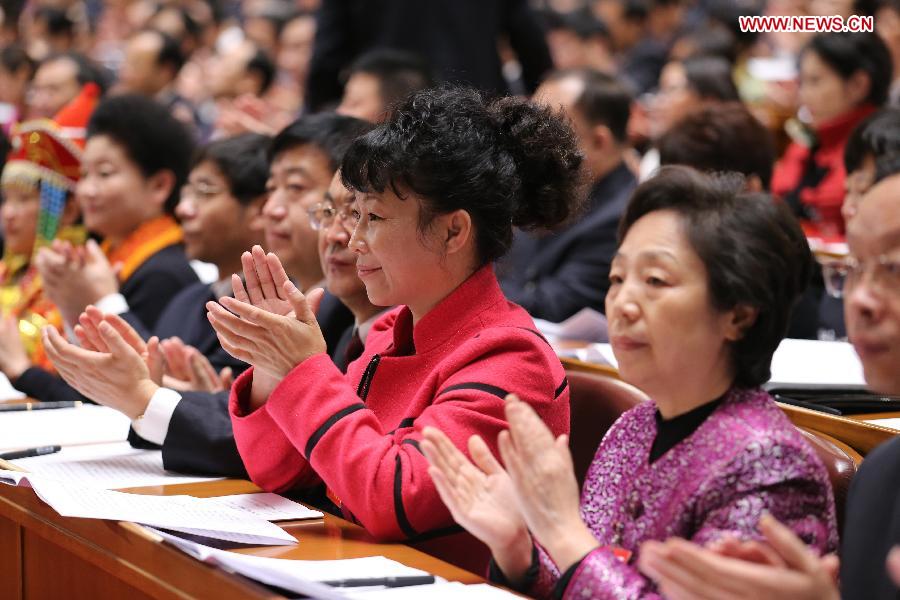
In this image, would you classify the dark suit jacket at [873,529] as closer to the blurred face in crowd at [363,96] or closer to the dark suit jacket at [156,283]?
the dark suit jacket at [156,283]

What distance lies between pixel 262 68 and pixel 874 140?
4732 mm

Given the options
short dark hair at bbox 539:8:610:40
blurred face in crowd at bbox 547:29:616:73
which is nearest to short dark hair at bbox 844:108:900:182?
blurred face in crowd at bbox 547:29:616:73

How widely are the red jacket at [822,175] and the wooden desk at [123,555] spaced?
99.3 inches

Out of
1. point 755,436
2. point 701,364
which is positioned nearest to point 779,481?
point 755,436

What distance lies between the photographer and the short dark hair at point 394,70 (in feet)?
13.4

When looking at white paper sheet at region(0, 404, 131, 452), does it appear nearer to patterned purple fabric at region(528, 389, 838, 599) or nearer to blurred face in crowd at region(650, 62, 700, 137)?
patterned purple fabric at region(528, 389, 838, 599)

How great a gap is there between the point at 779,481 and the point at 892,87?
→ 3.52m

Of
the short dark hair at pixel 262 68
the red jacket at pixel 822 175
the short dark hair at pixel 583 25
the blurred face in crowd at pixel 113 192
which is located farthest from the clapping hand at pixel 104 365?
the short dark hair at pixel 583 25

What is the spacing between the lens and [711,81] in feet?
16.3

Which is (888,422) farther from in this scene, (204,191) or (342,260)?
(204,191)

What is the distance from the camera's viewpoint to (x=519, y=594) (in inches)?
59.9

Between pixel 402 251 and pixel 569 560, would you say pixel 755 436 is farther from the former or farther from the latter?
pixel 402 251

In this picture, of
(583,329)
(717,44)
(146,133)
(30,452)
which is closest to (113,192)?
(146,133)

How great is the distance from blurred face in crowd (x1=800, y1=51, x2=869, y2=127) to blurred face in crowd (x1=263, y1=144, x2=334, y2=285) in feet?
7.56
